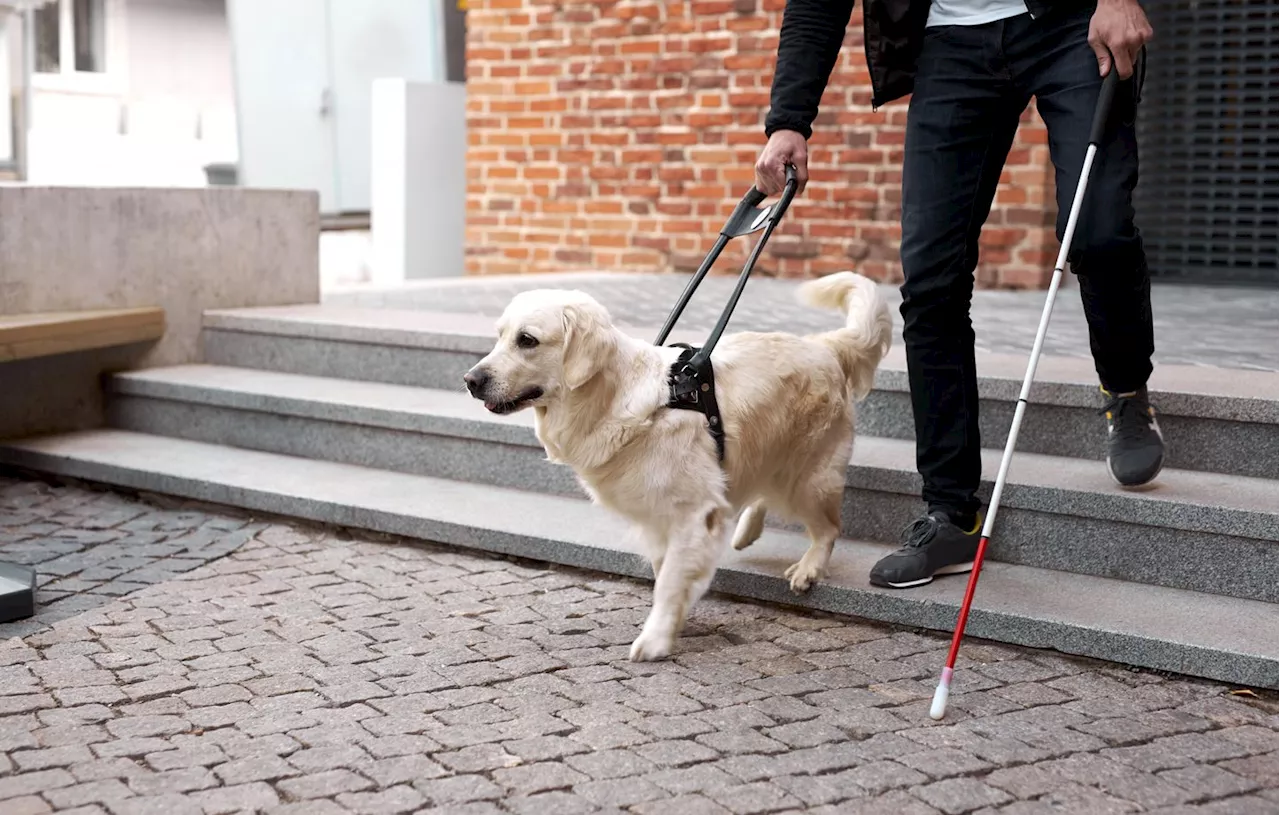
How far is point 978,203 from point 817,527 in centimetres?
96

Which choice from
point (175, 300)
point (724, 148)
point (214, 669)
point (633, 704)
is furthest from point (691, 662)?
point (724, 148)

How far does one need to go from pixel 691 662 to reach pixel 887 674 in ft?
1.56

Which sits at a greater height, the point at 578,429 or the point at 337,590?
the point at 578,429

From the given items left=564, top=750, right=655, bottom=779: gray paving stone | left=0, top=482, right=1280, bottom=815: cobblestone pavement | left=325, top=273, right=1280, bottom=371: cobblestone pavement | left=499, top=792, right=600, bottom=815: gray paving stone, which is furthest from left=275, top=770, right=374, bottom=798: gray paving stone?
left=325, top=273, right=1280, bottom=371: cobblestone pavement

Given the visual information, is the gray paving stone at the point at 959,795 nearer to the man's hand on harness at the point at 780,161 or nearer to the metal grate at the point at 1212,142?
the man's hand on harness at the point at 780,161

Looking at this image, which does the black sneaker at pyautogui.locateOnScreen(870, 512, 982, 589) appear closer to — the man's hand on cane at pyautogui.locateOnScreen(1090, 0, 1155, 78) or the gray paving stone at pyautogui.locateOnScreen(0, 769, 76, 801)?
the man's hand on cane at pyautogui.locateOnScreen(1090, 0, 1155, 78)

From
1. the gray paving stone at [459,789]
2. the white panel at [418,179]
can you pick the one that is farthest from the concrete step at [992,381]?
the white panel at [418,179]

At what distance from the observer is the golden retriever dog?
3.43 m

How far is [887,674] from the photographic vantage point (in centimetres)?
343

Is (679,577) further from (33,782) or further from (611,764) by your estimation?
(33,782)

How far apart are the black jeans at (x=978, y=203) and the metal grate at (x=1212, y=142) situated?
4512 millimetres

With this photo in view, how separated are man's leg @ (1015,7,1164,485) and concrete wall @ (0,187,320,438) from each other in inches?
165

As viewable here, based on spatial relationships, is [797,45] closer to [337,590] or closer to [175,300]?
[337,590]

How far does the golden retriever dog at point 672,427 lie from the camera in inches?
135
